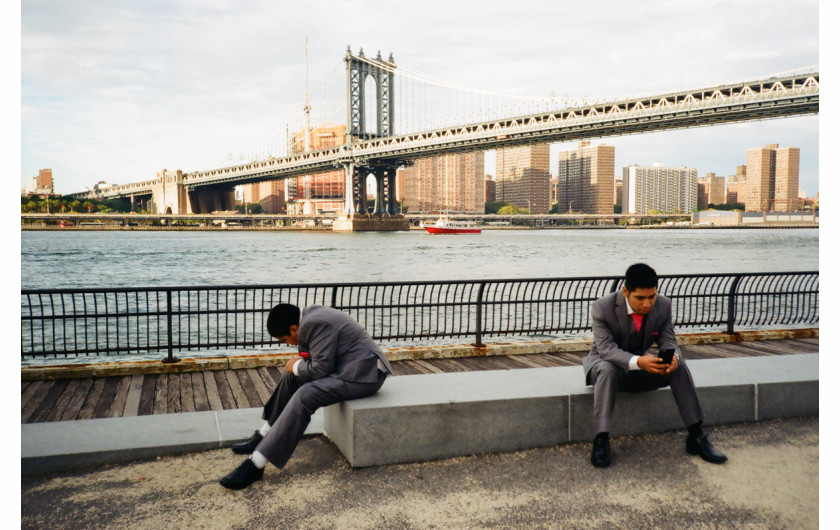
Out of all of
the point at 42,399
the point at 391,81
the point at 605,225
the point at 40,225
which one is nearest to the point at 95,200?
the point at 40,225

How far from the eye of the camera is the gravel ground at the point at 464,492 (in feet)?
10.8

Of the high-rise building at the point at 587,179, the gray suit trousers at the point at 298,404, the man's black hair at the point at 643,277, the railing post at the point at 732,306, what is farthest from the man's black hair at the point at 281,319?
the high-rise building at the point at 587,179

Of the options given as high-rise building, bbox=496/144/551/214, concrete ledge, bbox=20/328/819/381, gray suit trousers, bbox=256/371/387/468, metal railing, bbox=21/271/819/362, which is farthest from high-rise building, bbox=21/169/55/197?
high-rise building, bbox=496/144/551/214

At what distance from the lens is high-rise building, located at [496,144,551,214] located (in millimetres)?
137750

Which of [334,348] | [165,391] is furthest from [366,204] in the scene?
[334,348]

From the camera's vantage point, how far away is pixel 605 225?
121 meters

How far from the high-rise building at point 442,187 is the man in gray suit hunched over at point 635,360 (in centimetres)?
13350

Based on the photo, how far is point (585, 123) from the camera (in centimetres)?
5409

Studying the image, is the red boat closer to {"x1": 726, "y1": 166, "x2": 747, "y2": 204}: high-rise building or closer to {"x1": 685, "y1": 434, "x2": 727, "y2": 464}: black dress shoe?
{"x1": 726, "y1": 166, "x2": 747, "y2": 204}: high-rise building

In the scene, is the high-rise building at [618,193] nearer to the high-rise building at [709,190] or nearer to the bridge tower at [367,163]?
the high-rise building at [709,190]

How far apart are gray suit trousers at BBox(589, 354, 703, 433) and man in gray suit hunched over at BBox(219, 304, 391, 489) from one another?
1.30m
